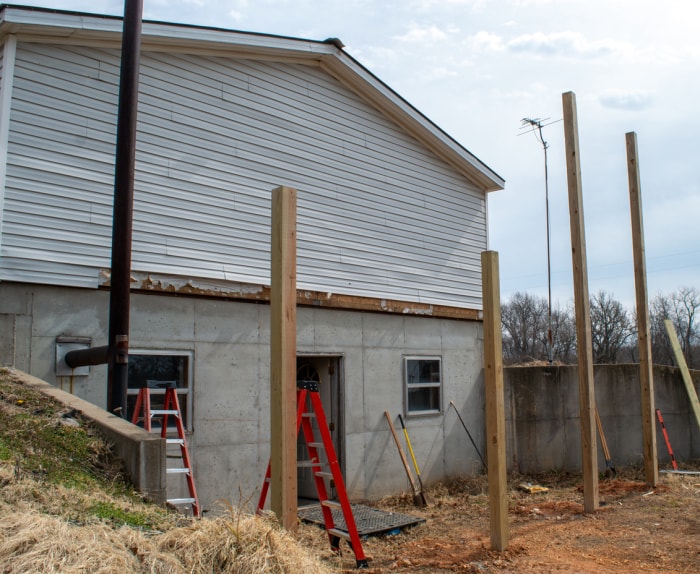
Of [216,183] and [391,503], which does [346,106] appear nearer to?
[216,183]

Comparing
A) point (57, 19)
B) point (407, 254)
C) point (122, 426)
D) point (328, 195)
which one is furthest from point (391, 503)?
point (57, 19)

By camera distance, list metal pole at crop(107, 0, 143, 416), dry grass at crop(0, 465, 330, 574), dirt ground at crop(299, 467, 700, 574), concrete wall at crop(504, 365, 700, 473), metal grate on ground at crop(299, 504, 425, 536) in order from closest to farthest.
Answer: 1. dry grass at crop(0, 465, 330, 574)
2. dirt ground at crop(299, 467, 700, 574)
3. metal pole at crop(107, 0, 143, 416)
4. metal grate on ground at crop(299, 504, 425, 536)
5. concrete wall at crop(504, 365, 700, 473)

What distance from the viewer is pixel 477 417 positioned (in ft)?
42.5

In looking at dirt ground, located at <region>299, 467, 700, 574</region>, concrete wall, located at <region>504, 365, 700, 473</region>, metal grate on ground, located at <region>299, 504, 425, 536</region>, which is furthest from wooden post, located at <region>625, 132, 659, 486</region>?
metal grate on ground, located at <region>299, 504, 425, 536</region>

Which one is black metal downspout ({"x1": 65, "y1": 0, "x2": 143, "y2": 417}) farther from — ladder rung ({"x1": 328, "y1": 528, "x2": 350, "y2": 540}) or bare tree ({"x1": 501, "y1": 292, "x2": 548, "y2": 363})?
bare tree ({"x1": 501, "y1": 292, "x2": 548, "y2": 363})

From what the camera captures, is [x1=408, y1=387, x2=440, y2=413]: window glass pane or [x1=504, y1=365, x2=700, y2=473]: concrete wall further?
[x1=504, y1=365, x2=700, y2=473]: concrete wall

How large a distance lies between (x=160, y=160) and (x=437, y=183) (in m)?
5.86

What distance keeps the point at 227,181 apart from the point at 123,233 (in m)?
2.70

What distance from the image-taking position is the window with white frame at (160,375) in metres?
8.20

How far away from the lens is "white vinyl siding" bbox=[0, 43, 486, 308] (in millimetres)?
7770

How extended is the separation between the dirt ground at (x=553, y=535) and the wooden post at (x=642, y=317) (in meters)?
0.54

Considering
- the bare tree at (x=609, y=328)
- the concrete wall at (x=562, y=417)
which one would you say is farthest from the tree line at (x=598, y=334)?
the concrete wall at (x=562, y=417)

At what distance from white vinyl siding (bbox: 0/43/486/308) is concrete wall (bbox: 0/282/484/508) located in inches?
17.2

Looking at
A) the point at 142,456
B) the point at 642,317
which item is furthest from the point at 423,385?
the point at 142,456
